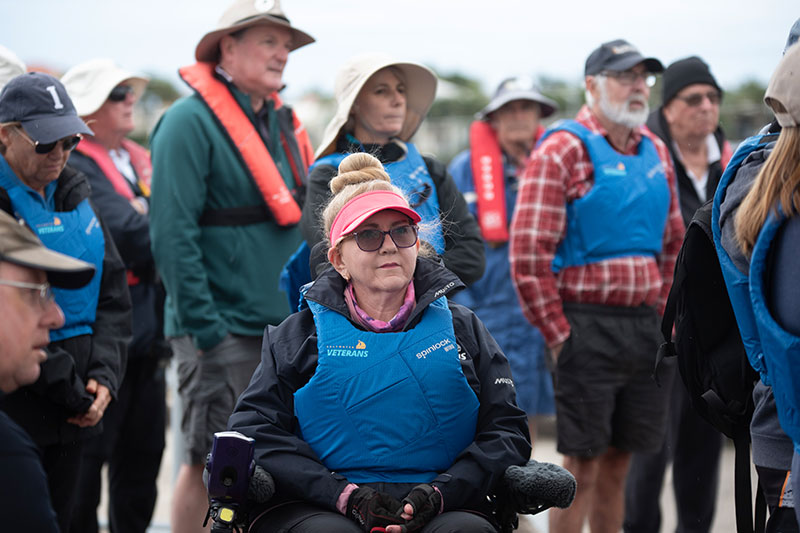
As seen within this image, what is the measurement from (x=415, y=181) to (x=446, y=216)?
8.7 inches

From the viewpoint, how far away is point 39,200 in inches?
161

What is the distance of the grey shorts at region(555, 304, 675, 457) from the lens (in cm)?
492

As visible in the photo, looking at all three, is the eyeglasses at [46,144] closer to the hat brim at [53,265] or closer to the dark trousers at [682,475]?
the hat brim at [53,265]

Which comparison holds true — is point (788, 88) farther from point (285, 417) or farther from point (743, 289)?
point (285, 417)

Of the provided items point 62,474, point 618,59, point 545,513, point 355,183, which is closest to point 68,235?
point 62,474

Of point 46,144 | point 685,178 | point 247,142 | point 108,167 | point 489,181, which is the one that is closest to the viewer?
point 46,144

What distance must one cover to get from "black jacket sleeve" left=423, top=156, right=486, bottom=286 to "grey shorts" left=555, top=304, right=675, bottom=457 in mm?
799

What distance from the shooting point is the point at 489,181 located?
264 inches

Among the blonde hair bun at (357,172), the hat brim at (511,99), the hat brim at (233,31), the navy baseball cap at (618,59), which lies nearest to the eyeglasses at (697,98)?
the navy baseball cap at (618,59)

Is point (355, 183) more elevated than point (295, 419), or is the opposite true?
point (355, 183)

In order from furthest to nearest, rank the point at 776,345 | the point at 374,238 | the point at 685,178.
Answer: the point at 685,178, the point at 374,238, the point at 776,345

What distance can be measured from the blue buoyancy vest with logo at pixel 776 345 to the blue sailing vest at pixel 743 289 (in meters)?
0.17

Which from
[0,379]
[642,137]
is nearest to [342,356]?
[0,379]

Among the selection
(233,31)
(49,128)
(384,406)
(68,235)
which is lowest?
(384,406)
